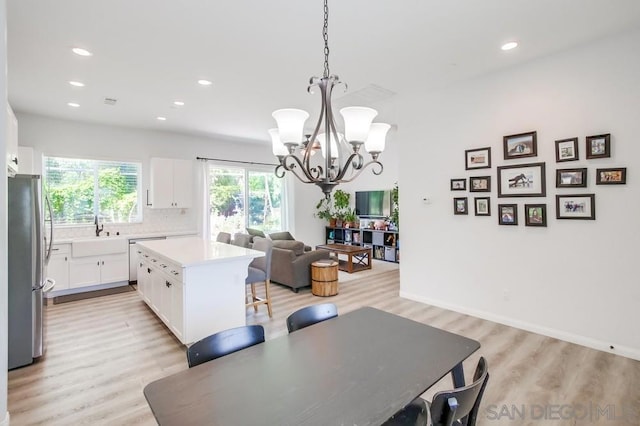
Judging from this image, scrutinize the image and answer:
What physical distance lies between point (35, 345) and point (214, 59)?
3149 millimetres

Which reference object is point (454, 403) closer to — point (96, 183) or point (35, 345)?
point (35, 345)

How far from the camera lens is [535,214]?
338 cm

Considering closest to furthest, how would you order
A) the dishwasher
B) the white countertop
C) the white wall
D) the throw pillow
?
1. the white wall
2. the white countertop
3. the throw pillow
4. the dishwasher

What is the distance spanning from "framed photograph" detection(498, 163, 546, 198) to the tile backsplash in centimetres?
552

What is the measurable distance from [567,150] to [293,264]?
12.2 feet

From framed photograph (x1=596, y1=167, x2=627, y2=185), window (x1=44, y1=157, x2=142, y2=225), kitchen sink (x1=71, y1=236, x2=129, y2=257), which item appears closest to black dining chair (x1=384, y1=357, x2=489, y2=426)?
framed photograph (x1=596, y1=167, x2=627, y2=185)

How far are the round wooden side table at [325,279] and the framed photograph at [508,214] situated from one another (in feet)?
7.65

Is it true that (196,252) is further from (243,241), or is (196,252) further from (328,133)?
(328,133)

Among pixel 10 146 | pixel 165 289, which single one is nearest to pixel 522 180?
pixel 165 289

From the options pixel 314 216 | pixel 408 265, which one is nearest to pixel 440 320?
pixel 408 265

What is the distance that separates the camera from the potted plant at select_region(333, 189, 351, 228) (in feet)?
27.1

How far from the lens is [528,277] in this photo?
11.4 ft

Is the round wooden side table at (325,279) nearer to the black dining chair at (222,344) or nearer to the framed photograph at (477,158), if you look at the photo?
the framed photograph at (477,158)

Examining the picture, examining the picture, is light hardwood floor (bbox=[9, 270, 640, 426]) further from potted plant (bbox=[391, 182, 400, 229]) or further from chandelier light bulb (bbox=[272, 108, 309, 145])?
potted plant (bbox=[391, 182, 400, 229])
